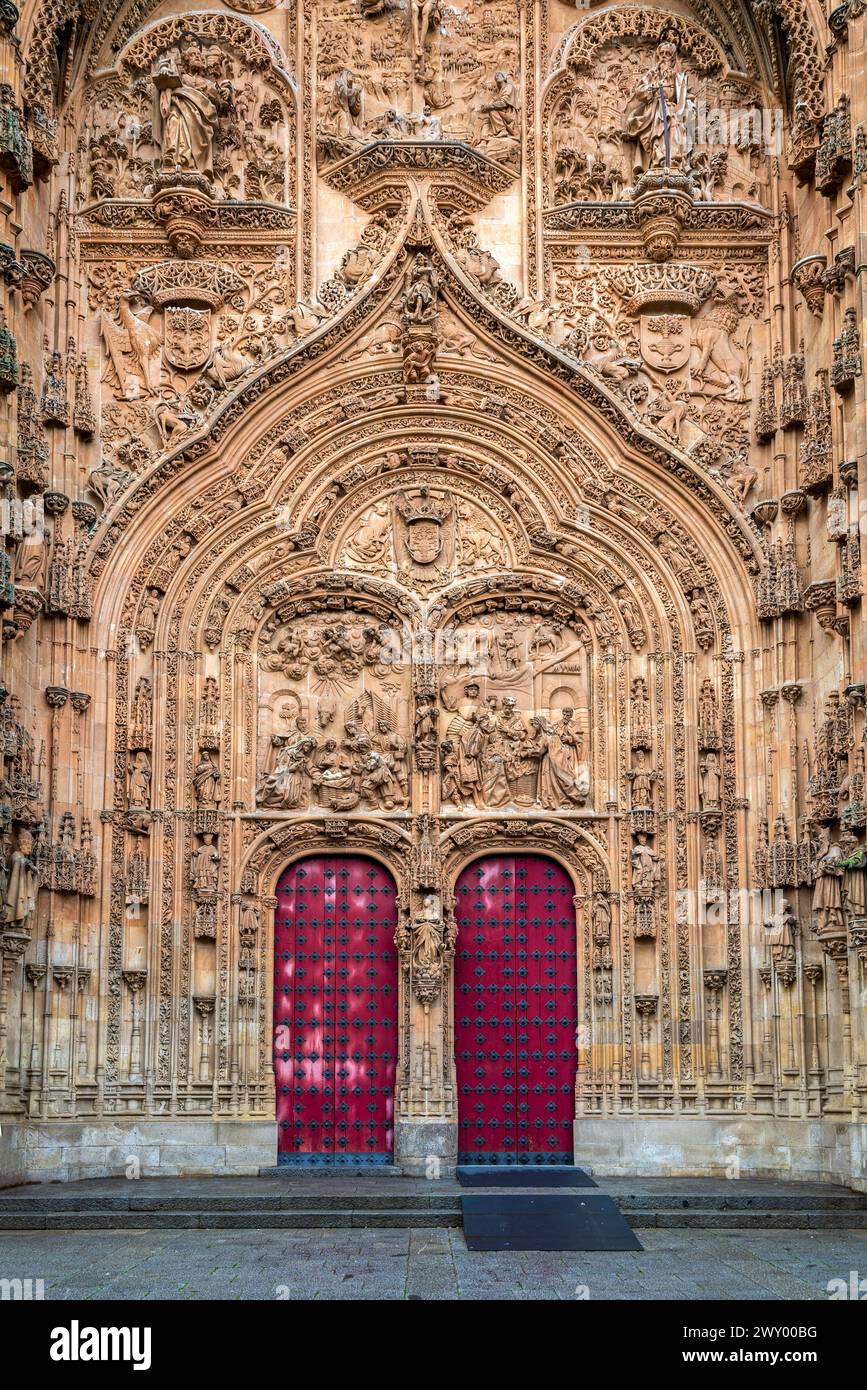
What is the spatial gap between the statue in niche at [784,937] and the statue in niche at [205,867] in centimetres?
629

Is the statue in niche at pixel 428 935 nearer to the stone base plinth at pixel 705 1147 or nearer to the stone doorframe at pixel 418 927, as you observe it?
the stone doorframe at pixel 418 927

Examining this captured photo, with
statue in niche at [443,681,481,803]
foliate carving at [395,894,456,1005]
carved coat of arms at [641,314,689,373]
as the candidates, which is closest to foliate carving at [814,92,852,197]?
carved coat of arms at [641,314,689,373]

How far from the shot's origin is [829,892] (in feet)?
58.3

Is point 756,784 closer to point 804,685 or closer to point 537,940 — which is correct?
point 804,685

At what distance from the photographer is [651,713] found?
65.2 ft

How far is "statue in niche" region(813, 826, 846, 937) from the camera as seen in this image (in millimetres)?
17641

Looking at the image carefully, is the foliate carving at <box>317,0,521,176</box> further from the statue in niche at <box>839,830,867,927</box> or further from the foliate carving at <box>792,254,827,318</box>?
the statue in niche at <box>839,830,867,927</box>

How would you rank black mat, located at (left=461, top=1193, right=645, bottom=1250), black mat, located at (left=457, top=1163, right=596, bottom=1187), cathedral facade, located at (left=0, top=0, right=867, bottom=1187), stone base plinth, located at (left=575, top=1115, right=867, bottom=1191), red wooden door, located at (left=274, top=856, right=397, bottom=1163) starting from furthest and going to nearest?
red wooden door, located at (left=274, top=856, right=397, bottom=1163)
cathedral facade, located at (left=0, top=0, right=867, bottom=1187)
stone base plinth, located at (left=575, top=1115, right=867, bottom=1191)
black mat, located at (left=457, top=1163, right=596, bottom=1187)
black mat, located at (left=461, top=1193, right=645, bottom=1250)

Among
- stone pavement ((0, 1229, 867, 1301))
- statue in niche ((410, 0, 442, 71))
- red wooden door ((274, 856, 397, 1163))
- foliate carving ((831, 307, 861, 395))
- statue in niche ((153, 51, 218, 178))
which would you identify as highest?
statue in niche ((410, 0, 442, 71))

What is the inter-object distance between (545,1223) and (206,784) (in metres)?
6.82

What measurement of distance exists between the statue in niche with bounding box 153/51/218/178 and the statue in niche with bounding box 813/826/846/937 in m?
10.8

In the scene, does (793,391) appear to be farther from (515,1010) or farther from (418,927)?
(515,1010)

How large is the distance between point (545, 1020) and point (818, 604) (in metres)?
5.65

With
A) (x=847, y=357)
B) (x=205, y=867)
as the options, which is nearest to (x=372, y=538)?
(x=205, y=867)
